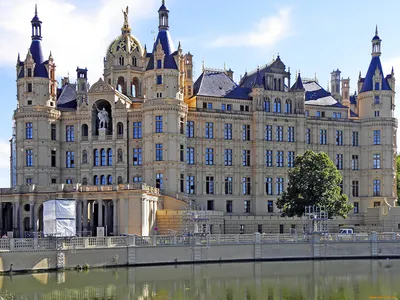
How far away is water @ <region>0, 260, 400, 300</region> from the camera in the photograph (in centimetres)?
4594

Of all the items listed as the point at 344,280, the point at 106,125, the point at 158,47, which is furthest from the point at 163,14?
the point at 344,280

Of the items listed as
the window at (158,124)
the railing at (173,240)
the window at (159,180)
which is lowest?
the railing at (173,240)

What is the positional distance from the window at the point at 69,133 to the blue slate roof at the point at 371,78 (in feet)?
141

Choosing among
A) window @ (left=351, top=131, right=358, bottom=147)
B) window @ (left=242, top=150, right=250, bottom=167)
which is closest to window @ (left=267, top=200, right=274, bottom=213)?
window @ (left=242, top=150, right=250, bottom=167)

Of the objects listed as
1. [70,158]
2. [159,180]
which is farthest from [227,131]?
[70,158]

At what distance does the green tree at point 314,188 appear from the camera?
77.1 meters

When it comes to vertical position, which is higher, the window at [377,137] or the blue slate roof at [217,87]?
the blue slate roof at [217,87]

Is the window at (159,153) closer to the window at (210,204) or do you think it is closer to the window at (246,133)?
the window at (210,204)

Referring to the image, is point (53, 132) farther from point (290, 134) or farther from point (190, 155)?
point (290, 134)

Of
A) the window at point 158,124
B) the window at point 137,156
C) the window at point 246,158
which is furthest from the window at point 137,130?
the window at point 246,158

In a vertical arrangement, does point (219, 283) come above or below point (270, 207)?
below

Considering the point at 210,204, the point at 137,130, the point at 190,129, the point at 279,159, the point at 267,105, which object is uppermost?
the point at 267,105

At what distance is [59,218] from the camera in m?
59.6

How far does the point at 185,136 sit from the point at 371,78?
3052cm
